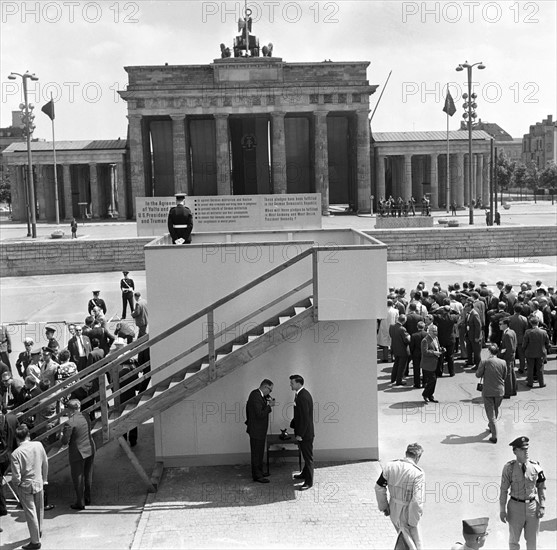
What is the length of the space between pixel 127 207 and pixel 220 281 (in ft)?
161

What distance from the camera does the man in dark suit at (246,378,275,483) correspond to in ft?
31.7

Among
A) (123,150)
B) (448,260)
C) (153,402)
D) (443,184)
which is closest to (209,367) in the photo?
(153,402)

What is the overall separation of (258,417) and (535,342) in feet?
20.3

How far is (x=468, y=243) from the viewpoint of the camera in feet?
115

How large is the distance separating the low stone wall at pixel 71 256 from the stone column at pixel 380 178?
1245 inches

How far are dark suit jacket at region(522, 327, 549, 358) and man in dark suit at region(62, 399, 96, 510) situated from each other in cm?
794

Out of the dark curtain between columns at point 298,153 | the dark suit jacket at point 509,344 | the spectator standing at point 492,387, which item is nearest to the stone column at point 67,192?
the dark curtain between columns at point 298,153

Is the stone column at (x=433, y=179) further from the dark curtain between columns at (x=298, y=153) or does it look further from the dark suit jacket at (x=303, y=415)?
the dark suit jacket at (x=303, y=415)

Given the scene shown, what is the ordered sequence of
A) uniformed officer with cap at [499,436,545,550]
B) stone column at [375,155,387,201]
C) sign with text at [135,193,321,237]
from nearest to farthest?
uniformed officer with cap at [499,436,545,550], sign with text at [135,193,321,237], stone column at [375,155,387,201]

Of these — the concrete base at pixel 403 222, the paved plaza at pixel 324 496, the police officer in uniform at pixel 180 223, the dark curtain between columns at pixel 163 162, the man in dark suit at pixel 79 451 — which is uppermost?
the dark curtain between columns at pixel 163 162

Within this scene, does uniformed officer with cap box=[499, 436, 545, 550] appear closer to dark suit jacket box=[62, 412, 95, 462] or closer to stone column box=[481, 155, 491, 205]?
dark suit jacket box=[62, 412, 95, 462]

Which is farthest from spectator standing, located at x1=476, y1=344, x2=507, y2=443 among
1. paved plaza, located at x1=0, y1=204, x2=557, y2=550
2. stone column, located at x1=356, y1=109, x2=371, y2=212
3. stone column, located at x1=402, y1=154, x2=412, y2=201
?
stone column, located at x1=402, y1=154, x2=412, y2=201

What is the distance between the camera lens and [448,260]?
3425cm

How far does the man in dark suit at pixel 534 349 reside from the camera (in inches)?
535
